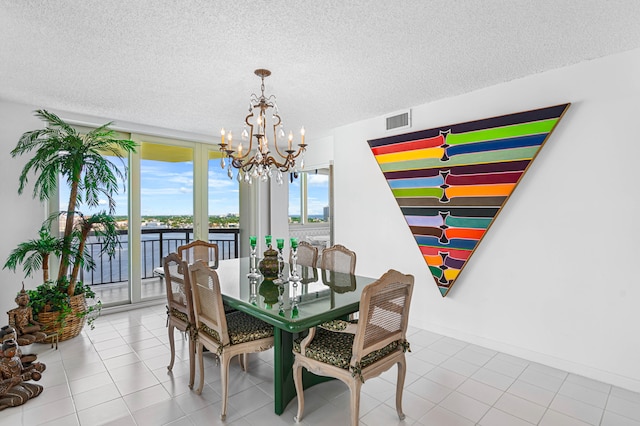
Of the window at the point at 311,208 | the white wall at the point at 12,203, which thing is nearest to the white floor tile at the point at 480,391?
the white wall at the point at 12,203

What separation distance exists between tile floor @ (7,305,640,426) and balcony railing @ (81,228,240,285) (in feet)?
7.62

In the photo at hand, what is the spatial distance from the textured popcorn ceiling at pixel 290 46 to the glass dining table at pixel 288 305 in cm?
181

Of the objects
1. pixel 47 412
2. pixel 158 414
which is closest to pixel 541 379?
pixel 158 414

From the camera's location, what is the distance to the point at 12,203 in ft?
11.8

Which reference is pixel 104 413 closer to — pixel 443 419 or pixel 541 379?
pixel 443 419

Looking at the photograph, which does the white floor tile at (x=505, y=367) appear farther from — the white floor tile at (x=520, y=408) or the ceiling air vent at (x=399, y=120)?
the ceiling air vent at (x=399, y=120)

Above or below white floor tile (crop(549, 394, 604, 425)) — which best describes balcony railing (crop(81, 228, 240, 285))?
above

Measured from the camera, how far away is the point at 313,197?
777 centimetres

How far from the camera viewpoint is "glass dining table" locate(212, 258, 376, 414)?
195cm

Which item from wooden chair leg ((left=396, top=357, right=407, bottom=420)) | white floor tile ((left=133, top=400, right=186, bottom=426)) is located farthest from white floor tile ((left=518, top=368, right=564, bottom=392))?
white floor tile ((left=133, top=400, right=186, bottom=426))

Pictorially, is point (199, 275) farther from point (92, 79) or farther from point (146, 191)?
point (146, 191)

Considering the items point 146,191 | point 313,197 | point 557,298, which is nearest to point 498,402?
point 557,298

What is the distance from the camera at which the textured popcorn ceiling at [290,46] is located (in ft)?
6.51

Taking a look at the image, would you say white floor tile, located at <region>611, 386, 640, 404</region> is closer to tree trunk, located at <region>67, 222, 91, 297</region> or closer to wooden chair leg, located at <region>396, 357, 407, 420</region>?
wooden chair leg, located at <region>396, 357, 407, 420</region>
